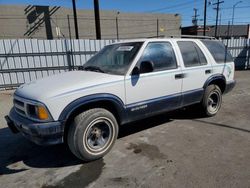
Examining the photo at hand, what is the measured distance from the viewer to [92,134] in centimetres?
347

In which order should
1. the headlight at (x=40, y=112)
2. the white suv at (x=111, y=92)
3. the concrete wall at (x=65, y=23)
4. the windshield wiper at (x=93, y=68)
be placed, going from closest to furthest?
the headlight at (x=40, y=112)
the white suv at (x=111, y=92)
the windshield wiper at (x=93, y=68)
the concrete wall at (x=65, y=23)

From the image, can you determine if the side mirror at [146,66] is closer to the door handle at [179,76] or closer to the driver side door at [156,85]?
the driver side door at [156,85]

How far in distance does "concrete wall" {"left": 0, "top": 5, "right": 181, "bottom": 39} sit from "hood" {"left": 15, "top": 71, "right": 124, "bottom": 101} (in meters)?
25.5

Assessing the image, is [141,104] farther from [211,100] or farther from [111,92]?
[211,100]

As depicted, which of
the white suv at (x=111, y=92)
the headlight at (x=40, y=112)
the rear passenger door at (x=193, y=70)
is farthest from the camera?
the rear passenger door at (x=193, y=70)

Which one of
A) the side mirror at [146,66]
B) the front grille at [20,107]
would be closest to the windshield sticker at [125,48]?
the side mirror at [146,66]

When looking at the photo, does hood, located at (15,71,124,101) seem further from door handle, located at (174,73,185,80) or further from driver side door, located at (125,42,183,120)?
door handle, located at (174,73,185,80)

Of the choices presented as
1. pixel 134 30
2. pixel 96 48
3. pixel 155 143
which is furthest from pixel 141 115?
pixel 134 30

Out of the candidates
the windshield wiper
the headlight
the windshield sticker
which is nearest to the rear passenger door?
the windshield sticker

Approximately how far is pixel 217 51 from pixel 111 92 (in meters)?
3.14

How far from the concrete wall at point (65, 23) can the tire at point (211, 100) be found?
25108 mm

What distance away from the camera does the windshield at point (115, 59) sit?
374cm

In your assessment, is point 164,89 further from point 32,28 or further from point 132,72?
point 32,28

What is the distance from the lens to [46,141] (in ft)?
9.91
